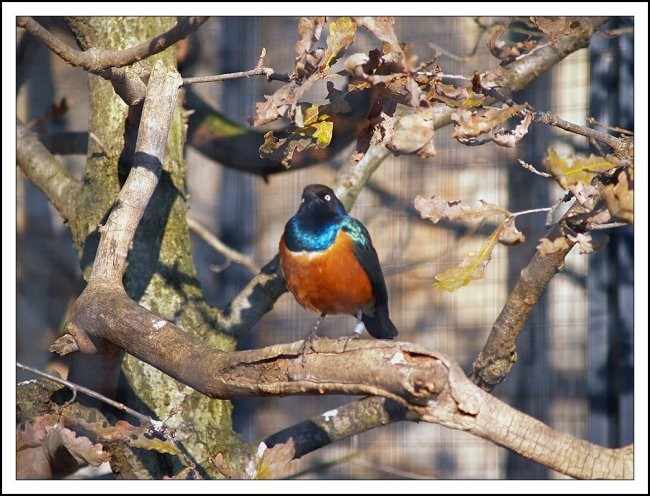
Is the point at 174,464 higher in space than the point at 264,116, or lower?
lower

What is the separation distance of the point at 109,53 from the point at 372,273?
1.05m

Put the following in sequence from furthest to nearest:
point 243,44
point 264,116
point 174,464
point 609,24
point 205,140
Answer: point 243,44
point 205,140
point 609,24
point 174,464
point 264,116

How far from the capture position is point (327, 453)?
3623 mm

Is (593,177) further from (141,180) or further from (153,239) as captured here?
(153,239)

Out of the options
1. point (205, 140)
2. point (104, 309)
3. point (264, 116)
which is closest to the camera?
point (264, 116)

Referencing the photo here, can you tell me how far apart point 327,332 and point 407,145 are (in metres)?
2.14

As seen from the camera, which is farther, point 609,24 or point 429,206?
point 609,24

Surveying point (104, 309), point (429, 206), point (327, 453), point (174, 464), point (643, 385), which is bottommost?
point (327, 453)

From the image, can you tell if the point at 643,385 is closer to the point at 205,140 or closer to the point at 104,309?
the point at 104,309

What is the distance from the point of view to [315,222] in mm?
2383

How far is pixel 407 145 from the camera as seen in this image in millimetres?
1503

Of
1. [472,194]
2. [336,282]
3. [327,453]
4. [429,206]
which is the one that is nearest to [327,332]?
[327,453]

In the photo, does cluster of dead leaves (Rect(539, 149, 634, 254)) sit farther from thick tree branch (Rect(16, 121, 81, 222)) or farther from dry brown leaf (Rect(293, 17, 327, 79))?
thick tree branch (Rect(16, 121, 81, 222))

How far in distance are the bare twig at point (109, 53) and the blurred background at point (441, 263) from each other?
1203mm
